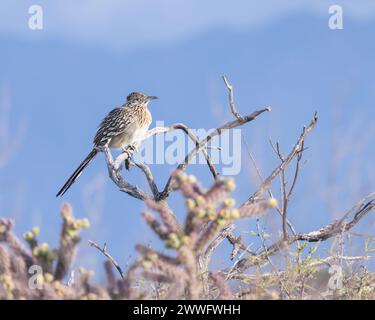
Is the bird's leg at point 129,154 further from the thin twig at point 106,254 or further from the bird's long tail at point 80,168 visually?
the thin twig at point 106,254

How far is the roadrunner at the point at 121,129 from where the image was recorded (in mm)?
9141

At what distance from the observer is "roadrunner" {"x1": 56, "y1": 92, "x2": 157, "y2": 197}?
30.0ft

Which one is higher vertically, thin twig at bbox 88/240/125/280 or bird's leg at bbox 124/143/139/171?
bird's leg at bbox 124/143/139/171

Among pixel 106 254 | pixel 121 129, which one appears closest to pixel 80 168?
pixel 121 129

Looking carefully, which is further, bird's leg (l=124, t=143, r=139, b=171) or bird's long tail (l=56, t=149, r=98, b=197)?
bird's long tail (l=56, t=149, r=98, b=197)

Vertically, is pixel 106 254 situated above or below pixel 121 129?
below

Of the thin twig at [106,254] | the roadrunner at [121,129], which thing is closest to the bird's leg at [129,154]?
the roadrunner at [121,129]

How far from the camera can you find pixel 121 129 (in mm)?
9562

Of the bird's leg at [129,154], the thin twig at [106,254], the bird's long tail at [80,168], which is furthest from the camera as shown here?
the bird's long tail at [80,168]

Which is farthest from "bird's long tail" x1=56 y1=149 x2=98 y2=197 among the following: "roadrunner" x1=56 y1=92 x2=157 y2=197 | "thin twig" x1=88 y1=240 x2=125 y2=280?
"thin twig" x1=88 y1=240 x2=125 y2=280

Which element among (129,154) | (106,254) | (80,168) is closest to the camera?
(106,254)

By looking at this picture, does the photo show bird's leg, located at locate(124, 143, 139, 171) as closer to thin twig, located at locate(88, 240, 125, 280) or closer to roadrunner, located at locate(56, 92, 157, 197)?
roadrunner, located at locate(56, 92, 157, 197)

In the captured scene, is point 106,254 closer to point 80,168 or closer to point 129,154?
point 129,154

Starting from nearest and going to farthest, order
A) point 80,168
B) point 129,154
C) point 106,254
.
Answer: point 106,254
point 129,154
point 80,168
